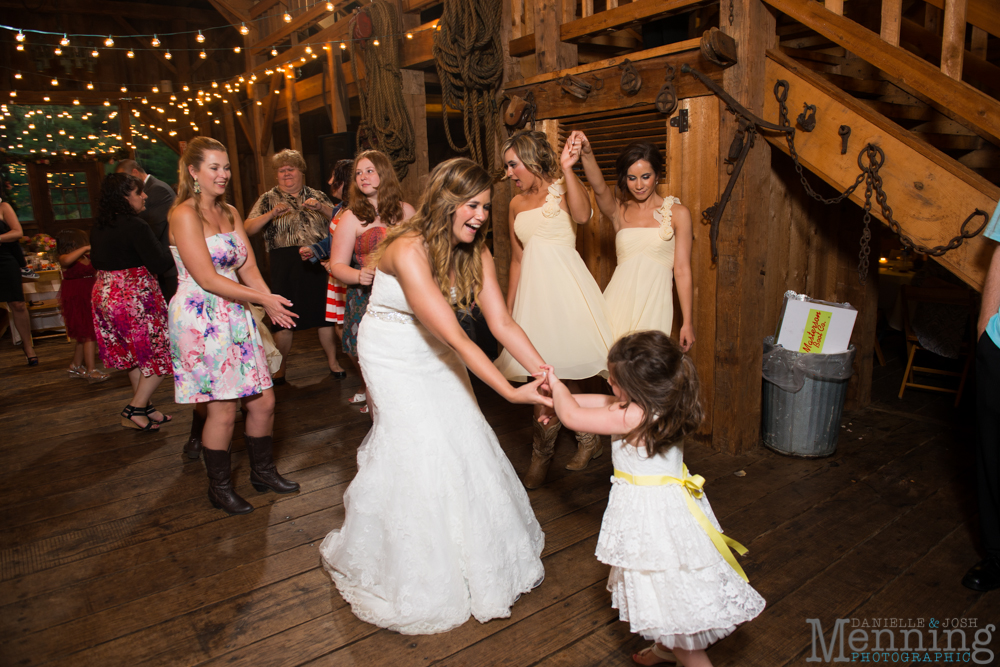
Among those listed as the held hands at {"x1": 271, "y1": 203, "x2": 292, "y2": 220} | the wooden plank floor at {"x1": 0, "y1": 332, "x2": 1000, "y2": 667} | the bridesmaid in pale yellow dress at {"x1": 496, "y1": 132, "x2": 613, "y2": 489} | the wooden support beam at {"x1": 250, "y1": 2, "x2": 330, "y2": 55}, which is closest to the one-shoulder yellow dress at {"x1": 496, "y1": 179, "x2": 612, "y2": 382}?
the bridesmaid in pale yellow dress at {"x1": 496, "y1": 132, "x2": 613, "y2": 489}

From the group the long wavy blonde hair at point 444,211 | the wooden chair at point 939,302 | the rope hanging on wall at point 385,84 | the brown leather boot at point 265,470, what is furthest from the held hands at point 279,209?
the wooden chair at point 939,302

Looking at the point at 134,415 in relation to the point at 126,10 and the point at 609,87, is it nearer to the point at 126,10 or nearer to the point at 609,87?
the point at 609,87

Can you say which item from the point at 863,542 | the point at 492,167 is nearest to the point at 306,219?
the point at 492,167

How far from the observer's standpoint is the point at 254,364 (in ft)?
9.50

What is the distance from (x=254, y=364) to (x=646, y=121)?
2.31 metres

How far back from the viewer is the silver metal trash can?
3229mm

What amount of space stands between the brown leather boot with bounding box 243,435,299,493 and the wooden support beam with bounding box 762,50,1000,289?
285cm

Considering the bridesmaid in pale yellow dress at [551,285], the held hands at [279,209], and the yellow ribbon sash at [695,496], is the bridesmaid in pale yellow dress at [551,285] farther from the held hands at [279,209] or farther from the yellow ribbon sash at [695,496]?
the held hands at [279,209]

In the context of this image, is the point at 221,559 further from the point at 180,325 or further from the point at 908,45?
the point at 908,45

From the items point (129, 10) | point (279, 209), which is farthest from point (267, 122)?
point (279, 209)

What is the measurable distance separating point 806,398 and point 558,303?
4.49 feet

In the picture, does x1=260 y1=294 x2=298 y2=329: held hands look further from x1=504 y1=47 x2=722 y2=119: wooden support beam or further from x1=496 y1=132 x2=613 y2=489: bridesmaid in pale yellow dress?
x1=504 y1=47 x2=722 y2=119: wooden support beam

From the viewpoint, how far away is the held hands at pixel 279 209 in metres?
4.28

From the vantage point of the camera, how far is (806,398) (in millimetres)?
3275
